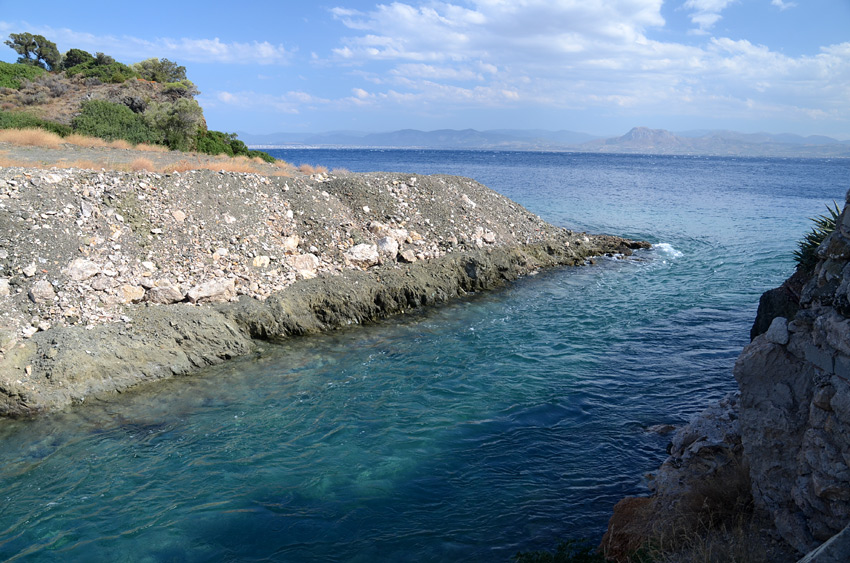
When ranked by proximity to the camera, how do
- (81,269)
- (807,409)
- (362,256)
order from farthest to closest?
(362,256) < (81,269) < (807,409)

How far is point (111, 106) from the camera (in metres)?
31.2

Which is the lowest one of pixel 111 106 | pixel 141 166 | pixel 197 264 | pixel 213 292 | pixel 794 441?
pixel 794 441

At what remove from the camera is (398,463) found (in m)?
8.85

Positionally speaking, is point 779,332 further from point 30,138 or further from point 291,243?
point 30,138

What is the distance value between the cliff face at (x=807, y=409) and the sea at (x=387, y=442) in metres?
2.29

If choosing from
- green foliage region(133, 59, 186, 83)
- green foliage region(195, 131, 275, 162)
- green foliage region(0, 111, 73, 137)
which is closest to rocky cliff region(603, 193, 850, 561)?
green foliage region(195, 131, 275, 162)

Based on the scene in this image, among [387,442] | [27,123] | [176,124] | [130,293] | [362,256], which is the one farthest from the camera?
[176,124]

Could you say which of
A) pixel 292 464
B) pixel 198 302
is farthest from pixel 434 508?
pixel 198 302

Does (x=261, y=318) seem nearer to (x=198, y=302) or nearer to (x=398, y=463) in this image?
(x=198, y=302)

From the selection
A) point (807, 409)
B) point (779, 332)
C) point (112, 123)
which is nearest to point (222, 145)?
point (112, 123)

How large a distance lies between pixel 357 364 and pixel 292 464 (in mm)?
4033

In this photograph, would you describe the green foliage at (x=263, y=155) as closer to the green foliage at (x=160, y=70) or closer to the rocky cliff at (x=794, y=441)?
the green foliage at (x=160, y=70)

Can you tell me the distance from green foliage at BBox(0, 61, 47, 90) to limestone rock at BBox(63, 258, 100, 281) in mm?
30697

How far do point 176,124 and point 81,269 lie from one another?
21.1m
